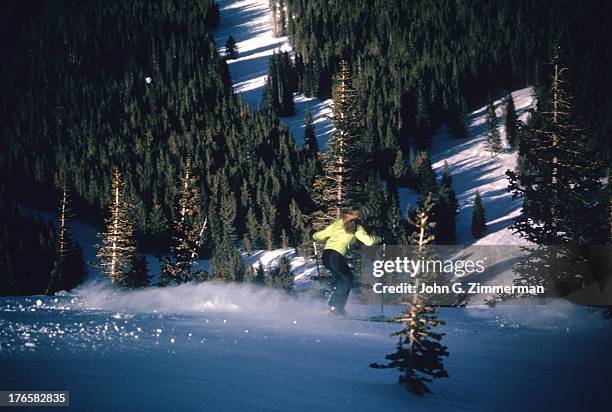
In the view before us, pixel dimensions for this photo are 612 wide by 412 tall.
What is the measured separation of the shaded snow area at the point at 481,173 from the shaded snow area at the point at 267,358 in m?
52.8

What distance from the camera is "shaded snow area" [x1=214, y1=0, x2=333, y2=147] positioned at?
109 meters

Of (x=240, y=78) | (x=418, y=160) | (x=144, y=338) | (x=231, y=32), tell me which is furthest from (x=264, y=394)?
(x=231, y=32)

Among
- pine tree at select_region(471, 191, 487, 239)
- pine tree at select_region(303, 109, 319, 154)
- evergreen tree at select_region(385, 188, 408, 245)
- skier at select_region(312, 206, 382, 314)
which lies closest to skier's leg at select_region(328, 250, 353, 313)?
skier at select_region(312, 206, 382, 314)

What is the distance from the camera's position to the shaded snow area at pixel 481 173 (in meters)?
67.8

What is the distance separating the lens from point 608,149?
7925 centimetres

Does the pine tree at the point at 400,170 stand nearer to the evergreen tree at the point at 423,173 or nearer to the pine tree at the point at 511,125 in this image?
the evergreen tree at the point at 423,173

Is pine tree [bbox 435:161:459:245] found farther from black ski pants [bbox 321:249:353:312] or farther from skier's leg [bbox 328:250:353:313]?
black ski pants [bbox 321:249:353:312]

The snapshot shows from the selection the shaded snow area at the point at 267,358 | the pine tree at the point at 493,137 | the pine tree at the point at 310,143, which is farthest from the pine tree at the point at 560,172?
the pine tree at the point at 493,137

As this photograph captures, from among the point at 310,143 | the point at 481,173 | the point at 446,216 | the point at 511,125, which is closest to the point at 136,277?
the point at 446,216

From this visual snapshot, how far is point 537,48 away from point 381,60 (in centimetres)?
3373

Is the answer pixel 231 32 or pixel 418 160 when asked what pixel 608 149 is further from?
pixel 231 32

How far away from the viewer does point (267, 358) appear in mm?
7945

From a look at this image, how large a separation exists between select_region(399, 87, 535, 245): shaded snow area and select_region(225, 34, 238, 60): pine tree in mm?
71561

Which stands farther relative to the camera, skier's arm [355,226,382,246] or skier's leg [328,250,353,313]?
skier's leg [328,250,353,313]
